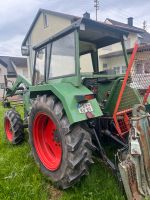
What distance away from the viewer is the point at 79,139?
2967mm

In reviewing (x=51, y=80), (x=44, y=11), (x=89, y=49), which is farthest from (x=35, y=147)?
(x=44, y=11)

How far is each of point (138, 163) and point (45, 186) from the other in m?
1.45

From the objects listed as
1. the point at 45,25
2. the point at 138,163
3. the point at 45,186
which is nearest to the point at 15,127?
the point at 45,186

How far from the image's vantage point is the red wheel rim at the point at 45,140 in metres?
3.78

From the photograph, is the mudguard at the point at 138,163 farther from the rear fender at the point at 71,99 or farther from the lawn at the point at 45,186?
the rear fender at the point at 71,99

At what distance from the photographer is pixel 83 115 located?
9.71 ft

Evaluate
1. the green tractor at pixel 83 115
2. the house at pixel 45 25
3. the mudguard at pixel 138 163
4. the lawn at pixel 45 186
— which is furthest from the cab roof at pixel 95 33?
the house at pixel 45 25

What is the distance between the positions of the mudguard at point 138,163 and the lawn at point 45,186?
0.42 metres

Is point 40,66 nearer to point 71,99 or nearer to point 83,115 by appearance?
point 71,99

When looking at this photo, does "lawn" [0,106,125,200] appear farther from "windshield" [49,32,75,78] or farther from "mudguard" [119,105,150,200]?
"windshield" [49,32,75,78]

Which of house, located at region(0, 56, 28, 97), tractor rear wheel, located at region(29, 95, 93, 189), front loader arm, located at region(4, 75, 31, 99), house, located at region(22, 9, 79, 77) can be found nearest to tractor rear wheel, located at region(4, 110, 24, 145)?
front loader arm, located at region(4, 75, 31, 99)

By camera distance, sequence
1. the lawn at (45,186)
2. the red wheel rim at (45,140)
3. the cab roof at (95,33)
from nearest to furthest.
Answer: the lawn at (45,186) < the cab roof at (95,33) < the red wheel rim at (45,140)

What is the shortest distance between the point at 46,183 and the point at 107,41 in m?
2.61

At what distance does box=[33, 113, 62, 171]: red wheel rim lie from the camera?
3784 millimetres
